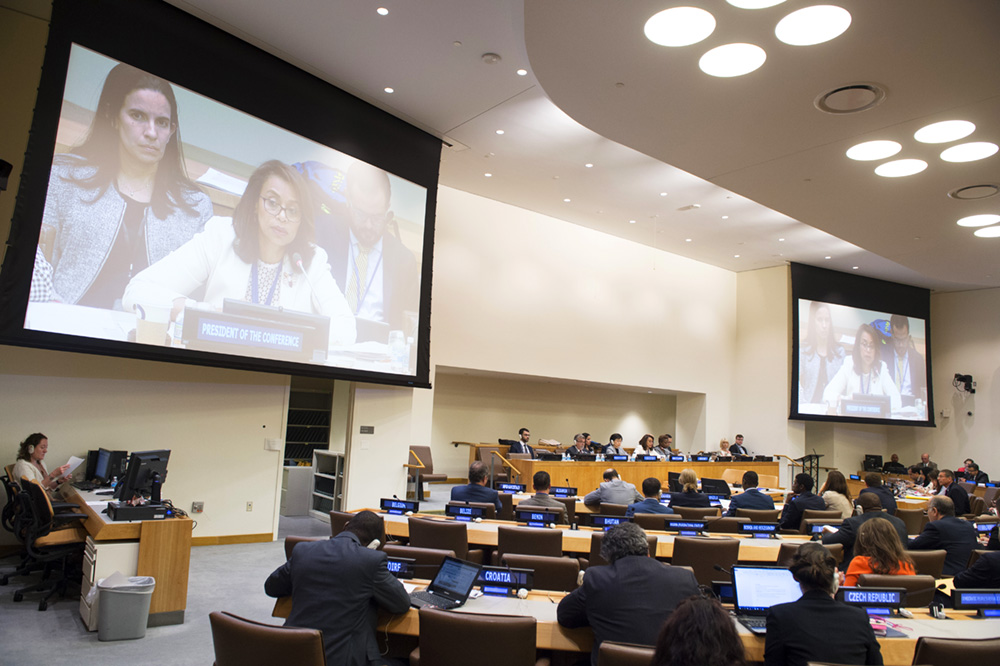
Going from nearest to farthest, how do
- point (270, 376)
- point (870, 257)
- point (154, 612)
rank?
1. point (154, 612)
2. point (270, 376)
3. point (870, 257)

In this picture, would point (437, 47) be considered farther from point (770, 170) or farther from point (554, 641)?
point (554, 641)

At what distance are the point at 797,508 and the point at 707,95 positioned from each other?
425 cm

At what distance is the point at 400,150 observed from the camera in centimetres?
895

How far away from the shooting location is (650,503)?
19.3 ft

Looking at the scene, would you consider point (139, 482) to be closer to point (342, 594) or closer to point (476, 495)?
point (476, 495)

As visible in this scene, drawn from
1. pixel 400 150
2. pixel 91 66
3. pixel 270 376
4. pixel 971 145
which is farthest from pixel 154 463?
pixel 971 145

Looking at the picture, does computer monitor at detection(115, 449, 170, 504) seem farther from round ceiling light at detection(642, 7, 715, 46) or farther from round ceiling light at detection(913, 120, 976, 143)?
round ceiling light at detection(913, 120, 976, 143)

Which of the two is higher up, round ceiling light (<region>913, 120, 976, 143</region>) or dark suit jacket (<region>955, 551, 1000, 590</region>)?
round ceiling light (<region>913, 120, 976, 143</region>)

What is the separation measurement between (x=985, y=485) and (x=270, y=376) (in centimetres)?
1331

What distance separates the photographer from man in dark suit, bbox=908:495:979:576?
4.82m

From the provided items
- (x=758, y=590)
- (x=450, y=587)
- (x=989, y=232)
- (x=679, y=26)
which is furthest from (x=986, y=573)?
(x=989, y=232)

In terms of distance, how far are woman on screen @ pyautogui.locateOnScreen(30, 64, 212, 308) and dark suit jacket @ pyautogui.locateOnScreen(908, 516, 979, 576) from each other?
23.9 feet

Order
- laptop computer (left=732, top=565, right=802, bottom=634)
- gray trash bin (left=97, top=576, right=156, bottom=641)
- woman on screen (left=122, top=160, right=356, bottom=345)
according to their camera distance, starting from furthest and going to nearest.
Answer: woman on screen (left=122, top=160, right=356, bottom=345)
gray trash bin (left=97, top=576, right=156, bottom=641)
laptop computer (left=732, top=565, right=802, bottom=634)

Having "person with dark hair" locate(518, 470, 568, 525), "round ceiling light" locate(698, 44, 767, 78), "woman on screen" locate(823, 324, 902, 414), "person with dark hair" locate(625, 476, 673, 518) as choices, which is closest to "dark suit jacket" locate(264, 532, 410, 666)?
"person with dark hair" locate(518, 470, 568, 525)
